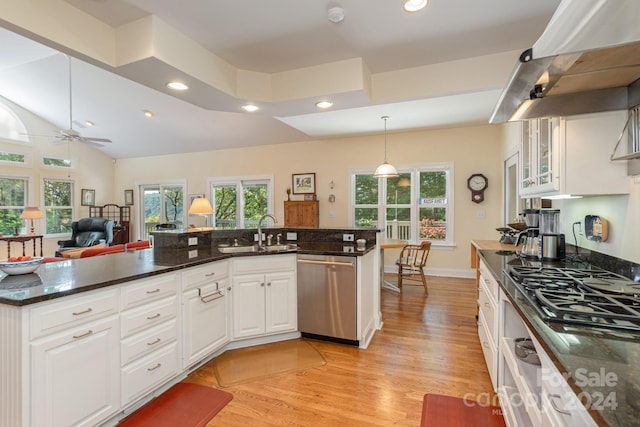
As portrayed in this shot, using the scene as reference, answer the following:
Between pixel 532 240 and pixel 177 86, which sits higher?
pixel 177 86

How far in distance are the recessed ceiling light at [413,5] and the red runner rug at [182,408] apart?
286 cm

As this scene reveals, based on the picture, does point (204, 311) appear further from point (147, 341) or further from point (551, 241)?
point (551, 241)

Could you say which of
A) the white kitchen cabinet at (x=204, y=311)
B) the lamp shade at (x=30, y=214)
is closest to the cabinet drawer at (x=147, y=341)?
the white kitchen cabinet at (x=204, y=311)

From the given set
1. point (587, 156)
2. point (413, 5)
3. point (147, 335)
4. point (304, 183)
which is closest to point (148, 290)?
point (147, 335)

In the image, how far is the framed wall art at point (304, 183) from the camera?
22.0 ft

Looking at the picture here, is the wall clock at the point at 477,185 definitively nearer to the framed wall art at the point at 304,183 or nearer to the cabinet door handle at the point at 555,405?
the framed wall art at the point at 304,183

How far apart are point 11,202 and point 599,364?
32.4ft

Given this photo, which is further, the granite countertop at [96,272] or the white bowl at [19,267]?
the white bowl at [19,267]

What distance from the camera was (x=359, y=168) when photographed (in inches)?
250

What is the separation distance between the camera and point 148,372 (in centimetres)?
197

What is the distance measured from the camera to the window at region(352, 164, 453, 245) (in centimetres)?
582

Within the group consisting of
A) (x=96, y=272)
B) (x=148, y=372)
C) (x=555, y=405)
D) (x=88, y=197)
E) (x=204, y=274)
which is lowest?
(x=148, y=372)

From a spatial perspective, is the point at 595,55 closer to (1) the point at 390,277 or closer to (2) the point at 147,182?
(1) the point at 390,277

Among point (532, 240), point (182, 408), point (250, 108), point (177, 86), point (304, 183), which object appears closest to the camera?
point (182, 408)
